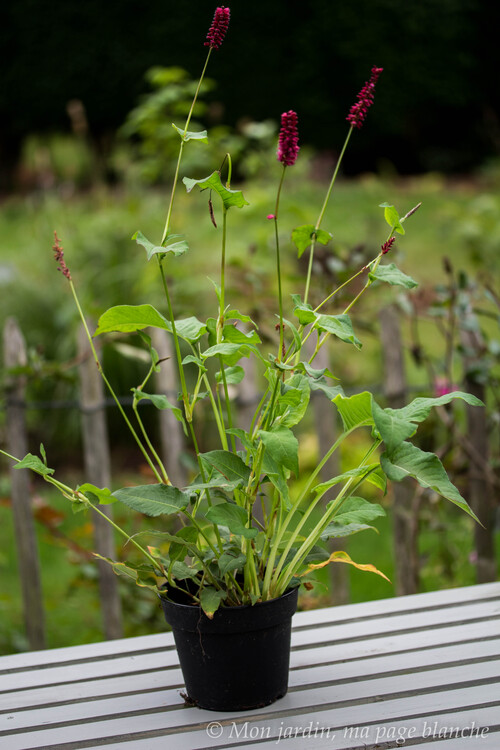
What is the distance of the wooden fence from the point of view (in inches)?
81.4

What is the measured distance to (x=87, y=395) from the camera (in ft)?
6.79

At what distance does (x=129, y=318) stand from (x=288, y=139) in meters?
0.29

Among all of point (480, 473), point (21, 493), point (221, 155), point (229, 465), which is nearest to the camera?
point (229, 465)

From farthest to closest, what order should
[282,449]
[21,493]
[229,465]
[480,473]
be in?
[480,473], [21,493], [229,465], [282,449]

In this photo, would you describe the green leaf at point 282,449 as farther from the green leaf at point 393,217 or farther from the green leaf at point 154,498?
the green leaf at point 393,217

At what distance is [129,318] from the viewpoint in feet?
3.38

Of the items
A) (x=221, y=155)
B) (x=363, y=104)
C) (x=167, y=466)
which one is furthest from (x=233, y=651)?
(x=221, y=155)

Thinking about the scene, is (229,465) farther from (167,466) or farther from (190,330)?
(167,466)

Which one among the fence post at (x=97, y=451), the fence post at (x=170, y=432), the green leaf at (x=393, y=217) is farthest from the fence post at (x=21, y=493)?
the green leaf at (x=393, y=217)

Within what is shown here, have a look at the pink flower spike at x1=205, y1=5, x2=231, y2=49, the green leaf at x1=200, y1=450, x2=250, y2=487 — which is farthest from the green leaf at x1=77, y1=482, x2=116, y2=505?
the pink flower spike at x1=205, y1=5, x2=231, y2=49

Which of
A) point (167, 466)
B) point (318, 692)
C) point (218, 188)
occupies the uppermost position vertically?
point (218, 188)

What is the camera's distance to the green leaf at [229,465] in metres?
1.04

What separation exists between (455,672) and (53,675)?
0.58 m

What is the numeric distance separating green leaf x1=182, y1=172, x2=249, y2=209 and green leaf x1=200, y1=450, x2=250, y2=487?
309 mm
